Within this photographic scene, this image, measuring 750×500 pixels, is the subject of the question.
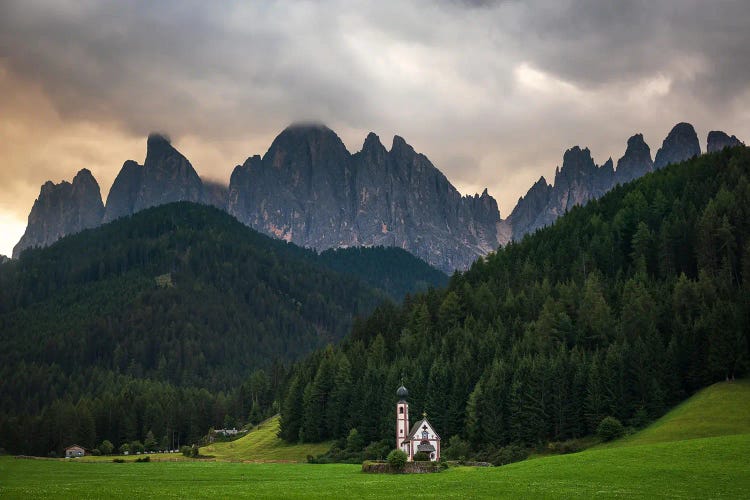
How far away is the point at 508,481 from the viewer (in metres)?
54.4

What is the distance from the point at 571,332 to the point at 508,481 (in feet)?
216

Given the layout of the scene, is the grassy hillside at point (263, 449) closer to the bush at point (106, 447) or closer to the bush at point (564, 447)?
the bush at point (106, 447)

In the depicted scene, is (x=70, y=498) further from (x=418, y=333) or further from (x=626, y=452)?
(x=418, y=333)

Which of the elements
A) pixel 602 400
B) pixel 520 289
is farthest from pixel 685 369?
pixel 520 289

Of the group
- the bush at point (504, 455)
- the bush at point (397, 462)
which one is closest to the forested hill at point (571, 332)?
the bush at point (504, 455)

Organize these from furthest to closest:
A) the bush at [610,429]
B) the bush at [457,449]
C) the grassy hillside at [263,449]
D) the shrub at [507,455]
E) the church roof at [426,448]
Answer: the grassy hillside at [263,449]
the bush at [457,449]
the church roof at [426,448]
the shrub at [507,455]
the bush at [610,429]

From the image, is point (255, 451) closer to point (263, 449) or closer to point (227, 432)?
point (263, 449)

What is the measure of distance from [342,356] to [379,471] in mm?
63747

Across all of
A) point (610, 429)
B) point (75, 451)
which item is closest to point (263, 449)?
point (75, 451)

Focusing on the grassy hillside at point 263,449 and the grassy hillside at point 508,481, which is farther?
the grassy hillside at point 263,449

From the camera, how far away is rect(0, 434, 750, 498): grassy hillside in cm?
4669

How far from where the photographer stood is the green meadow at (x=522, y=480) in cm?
4681

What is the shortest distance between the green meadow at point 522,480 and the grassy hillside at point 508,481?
6 cm

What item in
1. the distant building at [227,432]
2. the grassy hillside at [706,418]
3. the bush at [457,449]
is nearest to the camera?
the grassy hillside at [706,418]
